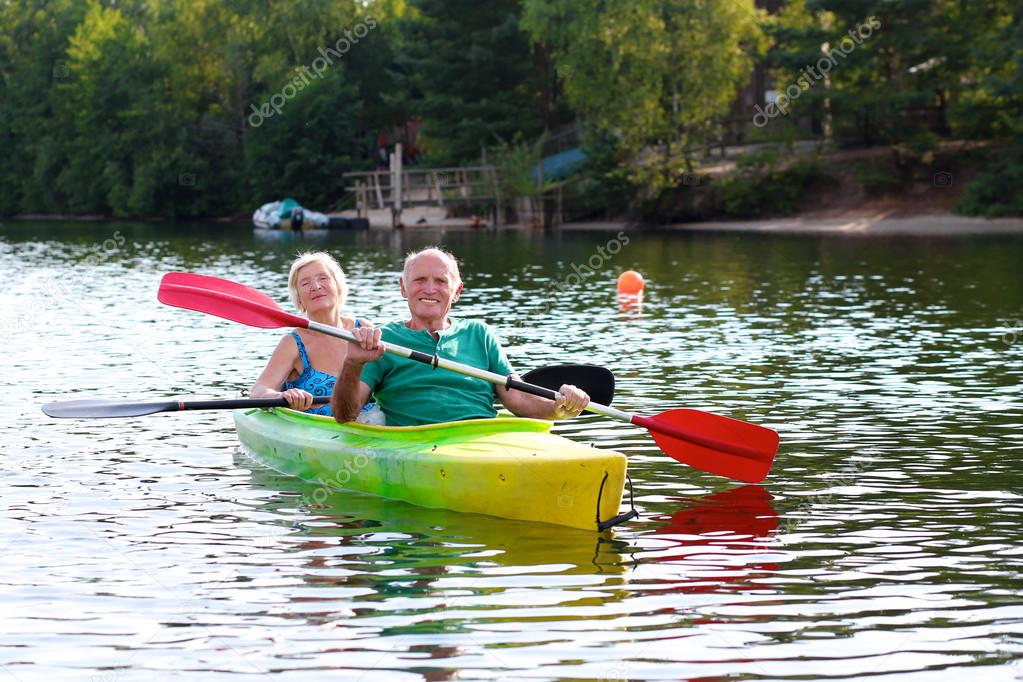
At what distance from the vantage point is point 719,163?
161 ft

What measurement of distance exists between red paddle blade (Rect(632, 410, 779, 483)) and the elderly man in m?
0.88

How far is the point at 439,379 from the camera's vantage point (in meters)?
8.83

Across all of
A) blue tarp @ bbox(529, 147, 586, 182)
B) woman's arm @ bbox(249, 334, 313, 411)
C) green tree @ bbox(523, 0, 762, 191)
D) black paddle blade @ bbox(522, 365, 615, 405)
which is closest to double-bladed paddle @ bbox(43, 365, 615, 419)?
black paddle blade @ bbox(522, 365, 615, 405)

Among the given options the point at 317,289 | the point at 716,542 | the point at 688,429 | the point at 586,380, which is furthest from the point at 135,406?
the point at 716,542

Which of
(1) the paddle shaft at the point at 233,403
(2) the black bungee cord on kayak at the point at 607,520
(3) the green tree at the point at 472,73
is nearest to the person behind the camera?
(2) the black bungee cord on kayak at the point at 607,520

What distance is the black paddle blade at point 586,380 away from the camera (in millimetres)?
8953

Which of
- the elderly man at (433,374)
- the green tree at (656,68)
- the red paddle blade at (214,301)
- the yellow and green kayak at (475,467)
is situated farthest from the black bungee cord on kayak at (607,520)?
the green tree at (656,68)

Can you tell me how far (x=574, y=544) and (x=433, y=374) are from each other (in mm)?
1521

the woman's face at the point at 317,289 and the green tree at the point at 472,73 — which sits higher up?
the green tree at the point at 472,73

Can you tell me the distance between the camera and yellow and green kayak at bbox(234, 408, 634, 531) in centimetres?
791

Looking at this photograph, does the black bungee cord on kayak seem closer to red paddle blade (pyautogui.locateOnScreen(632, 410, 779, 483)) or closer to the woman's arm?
red paddle blade (pyautogui.locateOnScreen(632, 410, 779, 483))

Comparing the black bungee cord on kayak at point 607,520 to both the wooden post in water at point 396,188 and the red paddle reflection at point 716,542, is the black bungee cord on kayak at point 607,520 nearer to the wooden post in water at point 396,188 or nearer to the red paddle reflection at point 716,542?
the red paddle reflection at point 716,542

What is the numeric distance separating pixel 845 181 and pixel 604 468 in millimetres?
39581

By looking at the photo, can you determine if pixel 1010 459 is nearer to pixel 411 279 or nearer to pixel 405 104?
pixel 411 279
